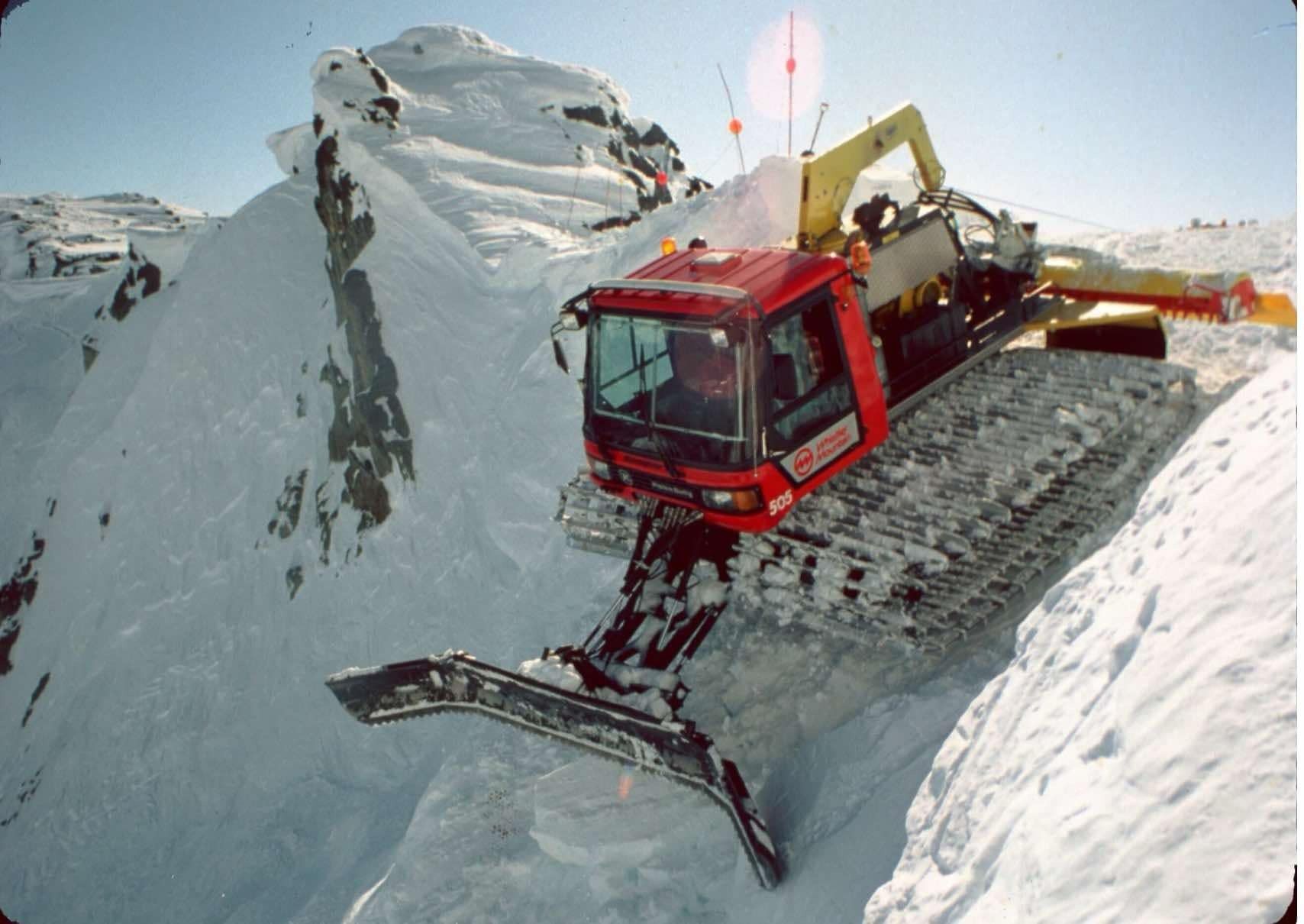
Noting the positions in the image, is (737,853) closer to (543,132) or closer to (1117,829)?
(1117,829)

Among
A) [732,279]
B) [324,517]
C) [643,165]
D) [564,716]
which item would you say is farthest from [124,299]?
[564,716]

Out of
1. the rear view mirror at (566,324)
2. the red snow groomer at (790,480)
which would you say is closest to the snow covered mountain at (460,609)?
the red snow groomer at (790,480)

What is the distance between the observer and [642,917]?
5133mm

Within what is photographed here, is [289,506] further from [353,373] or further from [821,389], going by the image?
[821,389]

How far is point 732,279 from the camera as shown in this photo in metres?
5.79

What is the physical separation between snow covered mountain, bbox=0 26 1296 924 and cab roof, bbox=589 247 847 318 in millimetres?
2540

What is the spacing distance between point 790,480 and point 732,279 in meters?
1.50

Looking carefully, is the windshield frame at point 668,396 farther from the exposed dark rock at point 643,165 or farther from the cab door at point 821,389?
the exposed dark rock at point 643,165

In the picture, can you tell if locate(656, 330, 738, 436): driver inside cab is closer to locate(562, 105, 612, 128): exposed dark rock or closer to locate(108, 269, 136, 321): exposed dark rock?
locate(562, 105, 612, 128): exposed dark rock

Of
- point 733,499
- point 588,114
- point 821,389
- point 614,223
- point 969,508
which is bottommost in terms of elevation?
point 969,508

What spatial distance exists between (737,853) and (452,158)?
16.8 meters

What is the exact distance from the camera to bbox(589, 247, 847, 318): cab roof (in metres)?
5.50

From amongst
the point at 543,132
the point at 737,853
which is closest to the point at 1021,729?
the point at 737,853

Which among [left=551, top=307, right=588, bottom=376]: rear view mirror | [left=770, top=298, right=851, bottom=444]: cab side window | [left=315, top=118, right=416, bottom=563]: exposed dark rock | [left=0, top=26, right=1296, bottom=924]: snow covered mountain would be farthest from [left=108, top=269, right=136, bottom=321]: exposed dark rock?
[left=770, top=298, right=851, bottom=444]: cab side window
